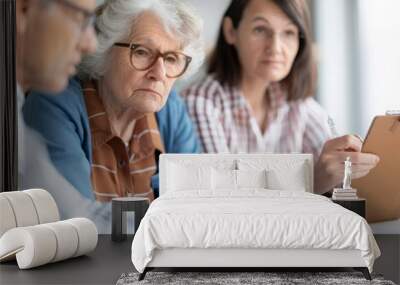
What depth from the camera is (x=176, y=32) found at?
7125 mm

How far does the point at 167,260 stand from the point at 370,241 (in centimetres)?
142

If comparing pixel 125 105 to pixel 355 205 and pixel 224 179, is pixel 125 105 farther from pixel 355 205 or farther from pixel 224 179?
pixel 355 205

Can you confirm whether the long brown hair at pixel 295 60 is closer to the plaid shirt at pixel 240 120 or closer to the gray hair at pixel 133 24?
the plaid shirt at pixel 240 120

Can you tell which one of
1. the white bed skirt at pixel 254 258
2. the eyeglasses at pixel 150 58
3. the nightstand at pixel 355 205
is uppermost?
the eyeglasses at pixel 150 58

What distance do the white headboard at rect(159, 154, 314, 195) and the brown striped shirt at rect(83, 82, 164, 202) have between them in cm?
22

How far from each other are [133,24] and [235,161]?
1684 millimetres

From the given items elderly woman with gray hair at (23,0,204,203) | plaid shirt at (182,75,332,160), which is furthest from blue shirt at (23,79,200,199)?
plaid shirt at (182,75,332,160)

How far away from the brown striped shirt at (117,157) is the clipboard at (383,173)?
207cm

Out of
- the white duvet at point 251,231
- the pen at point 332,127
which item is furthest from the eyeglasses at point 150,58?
the white duvet at point 251,231

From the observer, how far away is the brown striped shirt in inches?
281

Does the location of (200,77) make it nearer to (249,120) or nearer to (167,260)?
(249,120)

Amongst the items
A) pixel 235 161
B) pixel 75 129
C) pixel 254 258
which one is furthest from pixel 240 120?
pixel 254 258

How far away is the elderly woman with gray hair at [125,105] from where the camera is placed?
280 inches

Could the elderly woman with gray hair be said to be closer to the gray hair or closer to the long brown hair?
the gray hair
